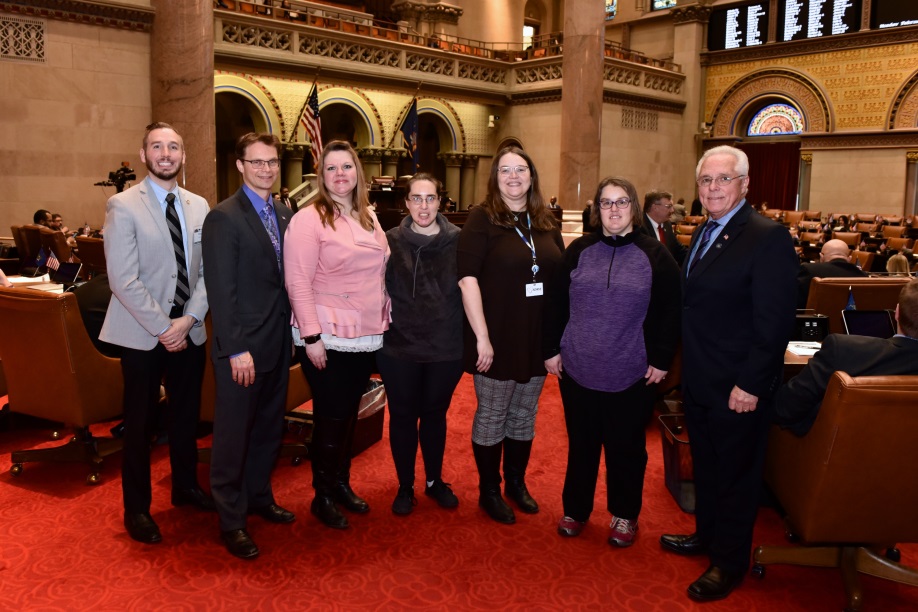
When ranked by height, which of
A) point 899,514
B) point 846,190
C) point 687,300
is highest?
point 846,190

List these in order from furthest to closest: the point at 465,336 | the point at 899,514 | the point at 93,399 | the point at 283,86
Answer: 1. the point at 283,86
2. the point at 93,399
3. the point at 465,336
4. the point at 899,514

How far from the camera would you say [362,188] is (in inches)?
115

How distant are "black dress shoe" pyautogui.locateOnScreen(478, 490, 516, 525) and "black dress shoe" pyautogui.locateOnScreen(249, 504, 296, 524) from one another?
2.86ft

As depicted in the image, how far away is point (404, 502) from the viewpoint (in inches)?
128

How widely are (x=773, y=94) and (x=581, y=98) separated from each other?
9.59 m

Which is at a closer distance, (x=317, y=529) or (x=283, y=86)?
(x=317, y=529)

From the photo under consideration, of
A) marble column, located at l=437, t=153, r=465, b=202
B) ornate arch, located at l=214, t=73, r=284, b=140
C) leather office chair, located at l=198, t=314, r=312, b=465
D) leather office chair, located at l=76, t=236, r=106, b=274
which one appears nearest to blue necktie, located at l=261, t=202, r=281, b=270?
leather office chair, located at l=198, t=314, r=312, b=465

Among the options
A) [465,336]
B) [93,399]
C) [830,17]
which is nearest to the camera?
[465,336]

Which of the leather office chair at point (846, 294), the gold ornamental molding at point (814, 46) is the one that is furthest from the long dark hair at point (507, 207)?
the gold ornamental molding at point (814, 46)

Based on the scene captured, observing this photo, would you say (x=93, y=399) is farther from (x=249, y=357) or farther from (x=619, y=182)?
(x=619, y=182)

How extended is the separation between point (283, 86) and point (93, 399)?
39.4 ft

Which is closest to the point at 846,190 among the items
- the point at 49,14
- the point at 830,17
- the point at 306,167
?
the point at 830,17

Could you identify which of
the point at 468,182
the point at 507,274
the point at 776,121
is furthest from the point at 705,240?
the point at 776,121

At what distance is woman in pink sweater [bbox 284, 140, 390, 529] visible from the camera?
2775 mm
